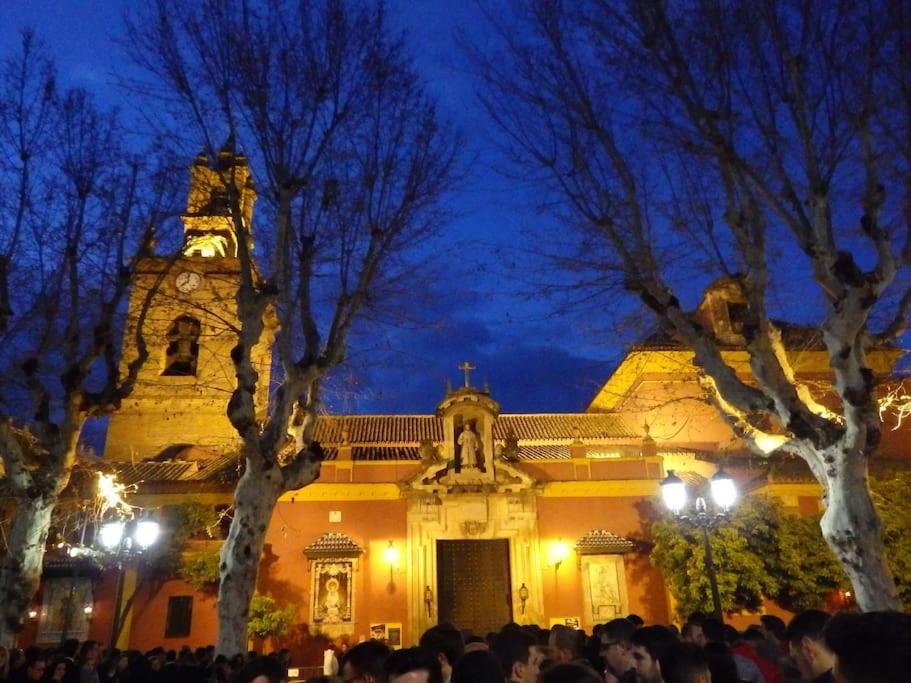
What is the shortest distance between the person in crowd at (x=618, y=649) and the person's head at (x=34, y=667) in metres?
5.47

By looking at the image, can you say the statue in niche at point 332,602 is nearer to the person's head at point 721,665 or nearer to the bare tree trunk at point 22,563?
the bare tree trunk at point 22,563

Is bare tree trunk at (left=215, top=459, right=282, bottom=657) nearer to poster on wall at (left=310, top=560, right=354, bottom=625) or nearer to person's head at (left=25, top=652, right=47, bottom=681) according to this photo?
person's head at (left=25, top=652, right=47, bottom=681)

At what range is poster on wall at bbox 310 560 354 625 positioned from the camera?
58.6 ft

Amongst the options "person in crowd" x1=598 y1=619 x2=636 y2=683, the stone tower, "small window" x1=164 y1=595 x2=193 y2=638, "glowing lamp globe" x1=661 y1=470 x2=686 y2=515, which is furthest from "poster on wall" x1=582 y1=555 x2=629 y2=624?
"person in crowd" x1=598 y1=619 x2=636 y2=683

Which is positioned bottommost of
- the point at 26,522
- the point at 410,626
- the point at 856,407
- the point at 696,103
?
the point at 410,626

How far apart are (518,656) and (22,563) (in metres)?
9.34

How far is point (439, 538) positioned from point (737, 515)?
7986 millimetres

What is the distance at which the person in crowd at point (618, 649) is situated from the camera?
16.0 ft

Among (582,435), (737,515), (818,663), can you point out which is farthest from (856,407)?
(582,435)

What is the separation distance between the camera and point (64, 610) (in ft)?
57.3

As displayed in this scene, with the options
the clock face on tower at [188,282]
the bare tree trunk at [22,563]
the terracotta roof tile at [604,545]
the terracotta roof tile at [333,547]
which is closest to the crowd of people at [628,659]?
the bare tree trunk at [22,563]

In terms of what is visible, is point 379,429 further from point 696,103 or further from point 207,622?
point 696,103

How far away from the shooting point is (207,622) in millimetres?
17625

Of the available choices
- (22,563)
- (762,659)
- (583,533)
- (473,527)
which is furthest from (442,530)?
(762,659)
